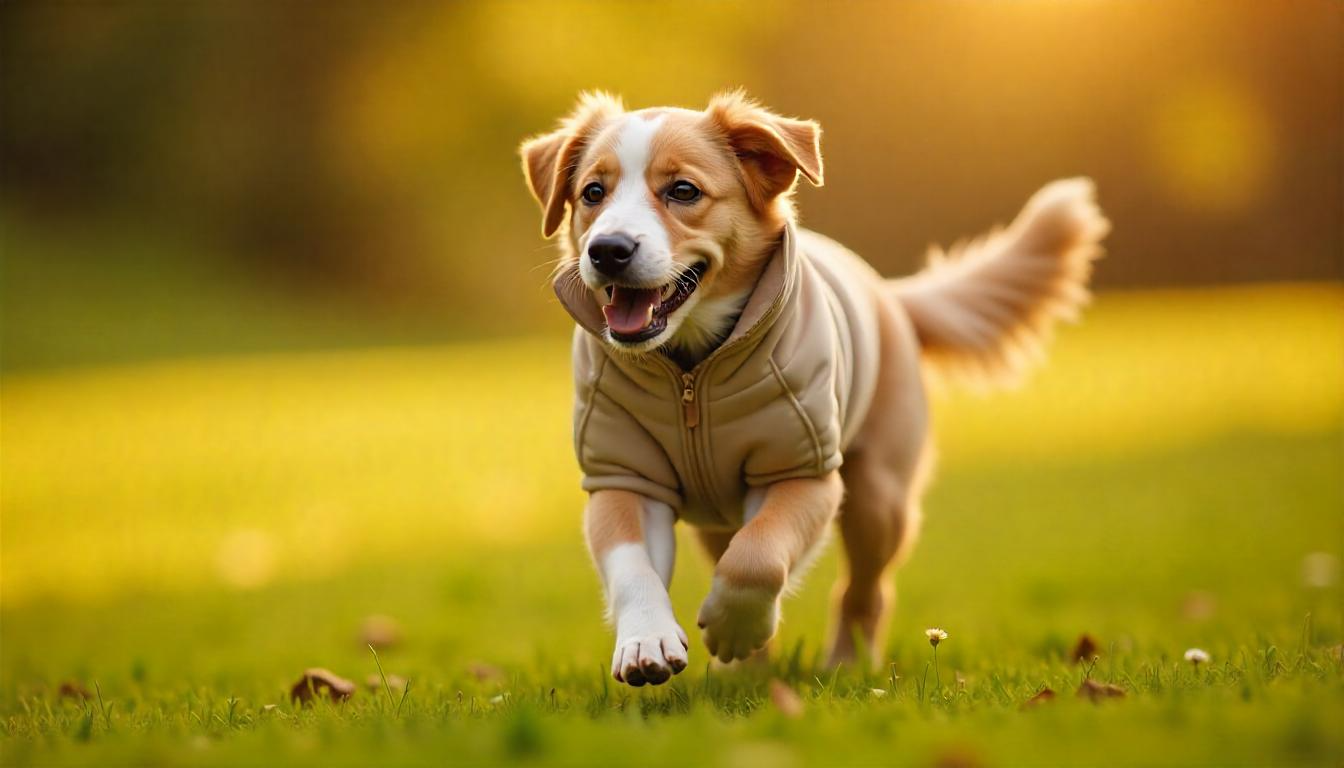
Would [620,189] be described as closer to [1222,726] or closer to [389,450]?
[1222,726]

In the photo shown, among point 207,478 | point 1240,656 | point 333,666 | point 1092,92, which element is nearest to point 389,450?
point 207,478

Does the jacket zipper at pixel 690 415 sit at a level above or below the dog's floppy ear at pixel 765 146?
below

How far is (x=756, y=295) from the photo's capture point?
3781 mm

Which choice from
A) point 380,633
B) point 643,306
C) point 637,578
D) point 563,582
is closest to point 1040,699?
point 637,578

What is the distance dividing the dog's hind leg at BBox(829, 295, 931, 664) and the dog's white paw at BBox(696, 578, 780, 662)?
88 centimetres

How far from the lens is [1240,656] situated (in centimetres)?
369

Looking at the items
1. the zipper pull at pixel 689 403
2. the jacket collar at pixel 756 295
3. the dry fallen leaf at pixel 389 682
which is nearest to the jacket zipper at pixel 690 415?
the zipper pull at pixel 689 403

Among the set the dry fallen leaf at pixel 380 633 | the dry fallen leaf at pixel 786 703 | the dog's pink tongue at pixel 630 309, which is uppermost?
the dog's pink tongue at pixel 630 309

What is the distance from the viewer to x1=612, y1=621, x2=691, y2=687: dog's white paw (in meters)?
3.29

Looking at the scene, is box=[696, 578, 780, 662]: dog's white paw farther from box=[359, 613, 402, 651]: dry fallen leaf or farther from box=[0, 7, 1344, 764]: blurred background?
box=[359, 613, 402, 651]: dry fallen leaf

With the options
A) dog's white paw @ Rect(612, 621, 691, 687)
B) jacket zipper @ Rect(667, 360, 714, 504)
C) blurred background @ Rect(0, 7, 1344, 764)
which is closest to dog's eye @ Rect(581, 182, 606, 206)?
jacket zipper @ Rect(667, 360, 714, 504)

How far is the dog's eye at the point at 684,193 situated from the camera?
→ 380 centimetres

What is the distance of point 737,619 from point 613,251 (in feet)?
3.41

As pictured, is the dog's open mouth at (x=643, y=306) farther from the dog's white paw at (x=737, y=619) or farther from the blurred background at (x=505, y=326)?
the blurred background at (x=505, y=326)
